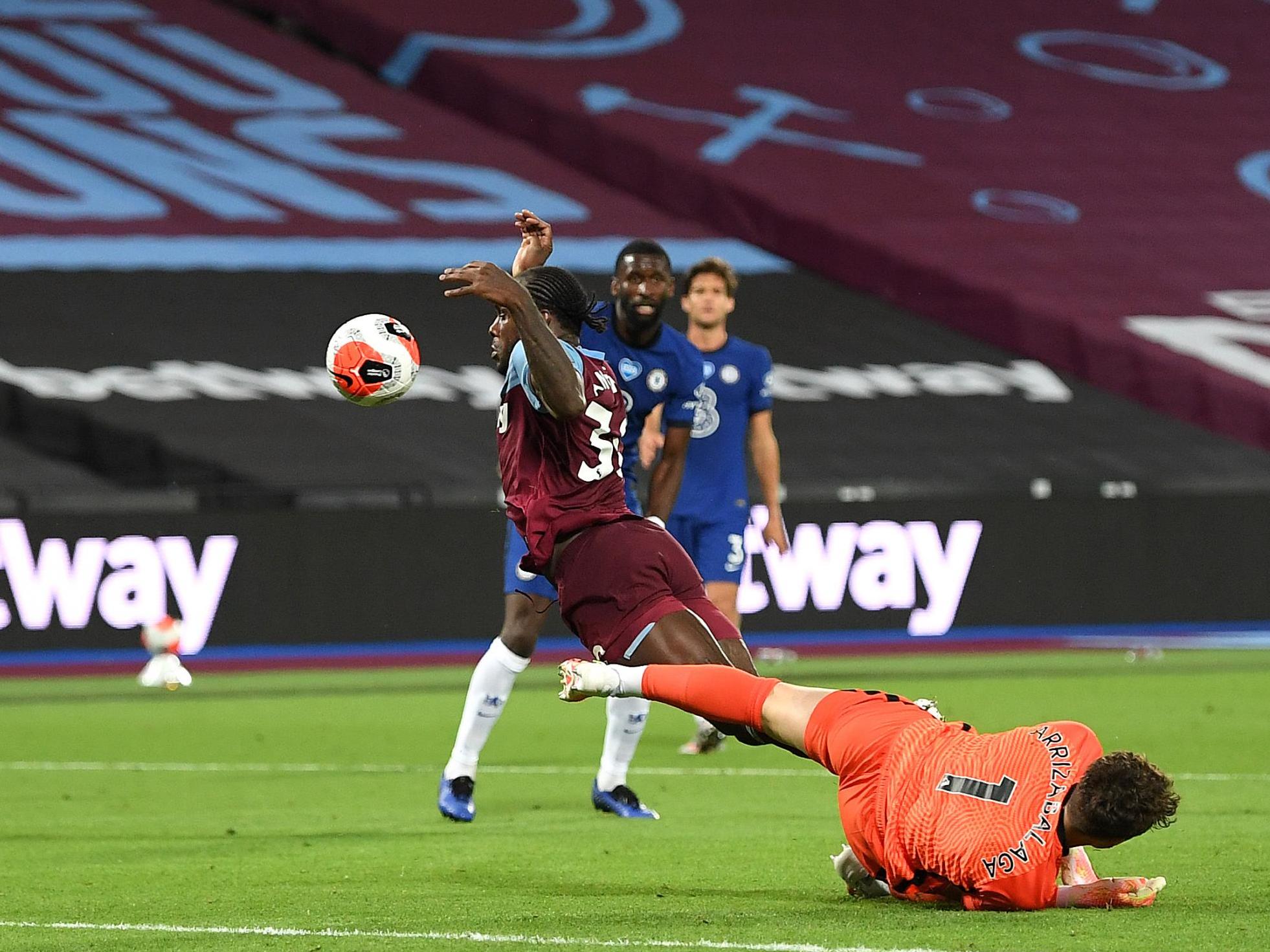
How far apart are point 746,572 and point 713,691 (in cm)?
1071

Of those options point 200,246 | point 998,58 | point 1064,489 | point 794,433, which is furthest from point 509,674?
point 998,58

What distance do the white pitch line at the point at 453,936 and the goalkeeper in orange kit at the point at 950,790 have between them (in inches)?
24.7

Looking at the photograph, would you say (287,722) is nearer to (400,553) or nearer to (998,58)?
(400,553)

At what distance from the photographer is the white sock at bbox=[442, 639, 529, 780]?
7.68 meters

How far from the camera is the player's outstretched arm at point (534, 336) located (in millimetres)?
5648

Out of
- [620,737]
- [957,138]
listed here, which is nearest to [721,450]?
[620,737]

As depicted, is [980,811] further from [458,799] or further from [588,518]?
[458,799]

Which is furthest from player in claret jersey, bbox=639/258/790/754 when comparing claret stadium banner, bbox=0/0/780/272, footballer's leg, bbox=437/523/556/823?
claret stadium banner, bbox=0/0/780/272

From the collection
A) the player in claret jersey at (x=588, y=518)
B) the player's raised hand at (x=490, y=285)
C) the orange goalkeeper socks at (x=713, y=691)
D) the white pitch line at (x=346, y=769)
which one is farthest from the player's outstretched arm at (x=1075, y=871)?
the white pitch line at (x=346, y=769)

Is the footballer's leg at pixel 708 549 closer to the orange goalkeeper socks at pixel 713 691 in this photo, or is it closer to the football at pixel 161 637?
the orange goalkeeper socks at pixel 713 691

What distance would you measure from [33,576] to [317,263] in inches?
303

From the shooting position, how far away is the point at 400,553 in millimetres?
15977

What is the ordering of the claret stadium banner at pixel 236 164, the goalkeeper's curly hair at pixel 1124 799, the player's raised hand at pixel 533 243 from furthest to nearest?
the claret stadium banner at pixel 236 164
the player's raised hand at pixel 533 243
the goalkeeper's curly hair at pixel 1124 799

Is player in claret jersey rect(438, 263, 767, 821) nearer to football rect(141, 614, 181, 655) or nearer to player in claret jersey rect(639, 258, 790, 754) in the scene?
player in claret jersey rect(639, 258, 790, 754)
